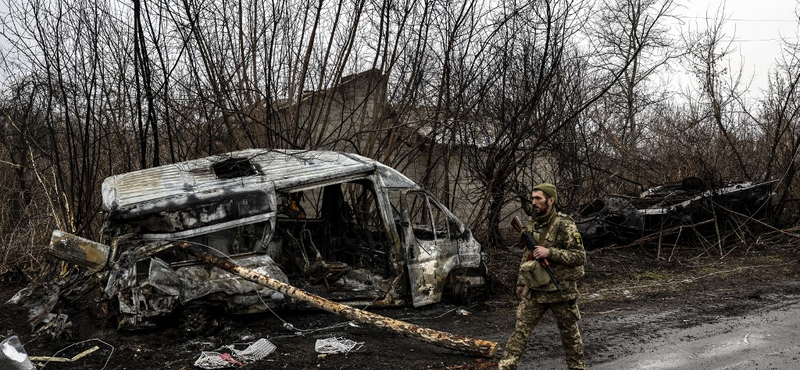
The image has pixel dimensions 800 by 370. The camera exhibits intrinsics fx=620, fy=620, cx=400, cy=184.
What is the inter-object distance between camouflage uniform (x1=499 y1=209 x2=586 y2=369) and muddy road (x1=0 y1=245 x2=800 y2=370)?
0.75m

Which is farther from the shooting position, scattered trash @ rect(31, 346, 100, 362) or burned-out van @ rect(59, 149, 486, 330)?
burned-out van @ rect(59, 149, 486, 330)

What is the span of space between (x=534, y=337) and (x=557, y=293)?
77.0 inches

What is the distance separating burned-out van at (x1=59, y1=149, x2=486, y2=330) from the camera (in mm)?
6141

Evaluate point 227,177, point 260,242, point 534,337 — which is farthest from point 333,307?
point 534,337

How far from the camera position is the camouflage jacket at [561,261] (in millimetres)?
4859

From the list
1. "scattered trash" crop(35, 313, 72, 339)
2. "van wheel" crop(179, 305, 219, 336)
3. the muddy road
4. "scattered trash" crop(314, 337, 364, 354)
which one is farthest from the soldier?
"scattered trash" crop(35, 313, 72, 339)

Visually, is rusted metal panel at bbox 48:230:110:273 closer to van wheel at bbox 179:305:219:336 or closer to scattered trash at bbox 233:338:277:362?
van wheel at bbox 179:305:219:336

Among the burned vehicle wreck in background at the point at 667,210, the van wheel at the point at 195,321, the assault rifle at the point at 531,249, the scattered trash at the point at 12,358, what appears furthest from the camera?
the burned vehicle wreck in background at the point at 667,210

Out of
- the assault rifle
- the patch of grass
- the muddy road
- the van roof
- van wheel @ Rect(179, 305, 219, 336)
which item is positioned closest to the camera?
the assault rifle

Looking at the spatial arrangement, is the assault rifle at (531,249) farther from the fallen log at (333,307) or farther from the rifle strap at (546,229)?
the fallen log at (333,307)

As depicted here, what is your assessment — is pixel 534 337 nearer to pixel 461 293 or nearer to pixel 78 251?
pixel 461 293

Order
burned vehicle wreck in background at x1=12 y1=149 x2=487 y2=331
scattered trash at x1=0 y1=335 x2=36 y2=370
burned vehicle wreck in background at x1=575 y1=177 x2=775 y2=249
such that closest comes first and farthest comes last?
scattered trash at x1=0 y1=335 x2=36 y2=370 < burned vehicle wreck in background at x1=12 y1=149 x2=487 y2=331 < burned vehicle wreck in background at x1=575 y1=177 x2=775 y2=249

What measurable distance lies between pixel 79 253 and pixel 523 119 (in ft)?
27.7

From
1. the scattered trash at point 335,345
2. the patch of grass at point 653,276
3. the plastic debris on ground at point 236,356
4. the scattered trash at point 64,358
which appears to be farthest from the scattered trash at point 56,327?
the patch of grass at point 653,276
